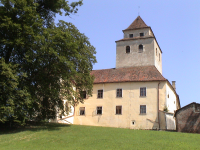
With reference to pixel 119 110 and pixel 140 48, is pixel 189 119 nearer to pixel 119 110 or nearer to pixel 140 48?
pixel 119 110

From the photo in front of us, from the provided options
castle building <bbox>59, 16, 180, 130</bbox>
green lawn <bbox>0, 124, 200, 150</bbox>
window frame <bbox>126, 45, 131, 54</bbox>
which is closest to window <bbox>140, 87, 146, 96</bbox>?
castle building <bbox>59, 16, 180, 130</bbox>

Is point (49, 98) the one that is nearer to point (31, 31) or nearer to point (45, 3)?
point (31, 31)

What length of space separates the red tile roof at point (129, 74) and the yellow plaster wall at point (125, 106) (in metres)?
0.64

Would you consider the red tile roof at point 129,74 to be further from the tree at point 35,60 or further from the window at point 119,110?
the tree at point 35,60

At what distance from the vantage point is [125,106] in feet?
101

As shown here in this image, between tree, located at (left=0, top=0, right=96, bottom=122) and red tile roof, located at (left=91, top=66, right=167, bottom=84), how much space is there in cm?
962

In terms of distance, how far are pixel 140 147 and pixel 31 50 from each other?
A: 505 inches

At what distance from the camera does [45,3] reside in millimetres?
23016

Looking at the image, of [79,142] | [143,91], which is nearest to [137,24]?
[143,91]

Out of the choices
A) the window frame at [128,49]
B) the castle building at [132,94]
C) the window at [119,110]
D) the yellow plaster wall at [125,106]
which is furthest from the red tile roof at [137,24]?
the window at [119,110]

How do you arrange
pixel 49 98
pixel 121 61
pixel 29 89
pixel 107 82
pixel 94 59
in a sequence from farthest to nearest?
1. pixel 121 61
2. pixel 107 82
3. pixel 94 59
4. pixel 49 98
5. pixel 29 89

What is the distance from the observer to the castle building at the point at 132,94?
2917 centimetres

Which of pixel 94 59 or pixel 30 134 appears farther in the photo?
pixel 94 59

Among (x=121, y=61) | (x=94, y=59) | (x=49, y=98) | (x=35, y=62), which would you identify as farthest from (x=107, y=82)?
(x=35, y=62)
